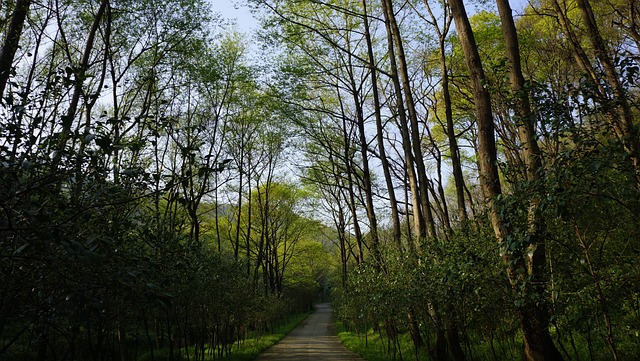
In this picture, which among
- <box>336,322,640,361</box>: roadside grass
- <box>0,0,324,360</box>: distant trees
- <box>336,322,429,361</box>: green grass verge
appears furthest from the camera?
<box>336,322,429,361</box>: green grass verge

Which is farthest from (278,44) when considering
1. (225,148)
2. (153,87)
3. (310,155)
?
(225,148)

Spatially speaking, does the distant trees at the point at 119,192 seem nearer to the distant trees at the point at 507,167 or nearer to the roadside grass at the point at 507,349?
the distant trees at the point at 507,167

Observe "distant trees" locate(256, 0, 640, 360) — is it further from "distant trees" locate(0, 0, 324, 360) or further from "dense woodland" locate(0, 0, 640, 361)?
"distant trees" locate(0, 0, 324, 360)

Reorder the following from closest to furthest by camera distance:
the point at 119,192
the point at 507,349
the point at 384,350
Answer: the point at 119,192 < the point at 507,349 < the point at 384,350

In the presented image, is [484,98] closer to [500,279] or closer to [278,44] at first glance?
[500,279]

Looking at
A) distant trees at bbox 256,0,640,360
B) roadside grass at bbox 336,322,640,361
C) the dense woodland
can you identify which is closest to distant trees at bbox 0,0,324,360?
the dense woodland

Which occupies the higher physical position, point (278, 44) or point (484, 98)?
point (278, 44)

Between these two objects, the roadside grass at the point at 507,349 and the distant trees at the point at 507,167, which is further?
the roadside grass at the point at 507,349

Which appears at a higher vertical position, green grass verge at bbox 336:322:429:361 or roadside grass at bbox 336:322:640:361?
roadside grass at bbox 336:322:640:361

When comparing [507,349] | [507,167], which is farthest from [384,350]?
[507,167]

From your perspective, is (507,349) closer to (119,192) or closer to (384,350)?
(384,350)

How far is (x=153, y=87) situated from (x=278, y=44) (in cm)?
569

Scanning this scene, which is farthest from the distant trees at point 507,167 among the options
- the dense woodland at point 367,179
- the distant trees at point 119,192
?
the distant trees at point 119,192

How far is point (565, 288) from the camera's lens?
16.6 ft
